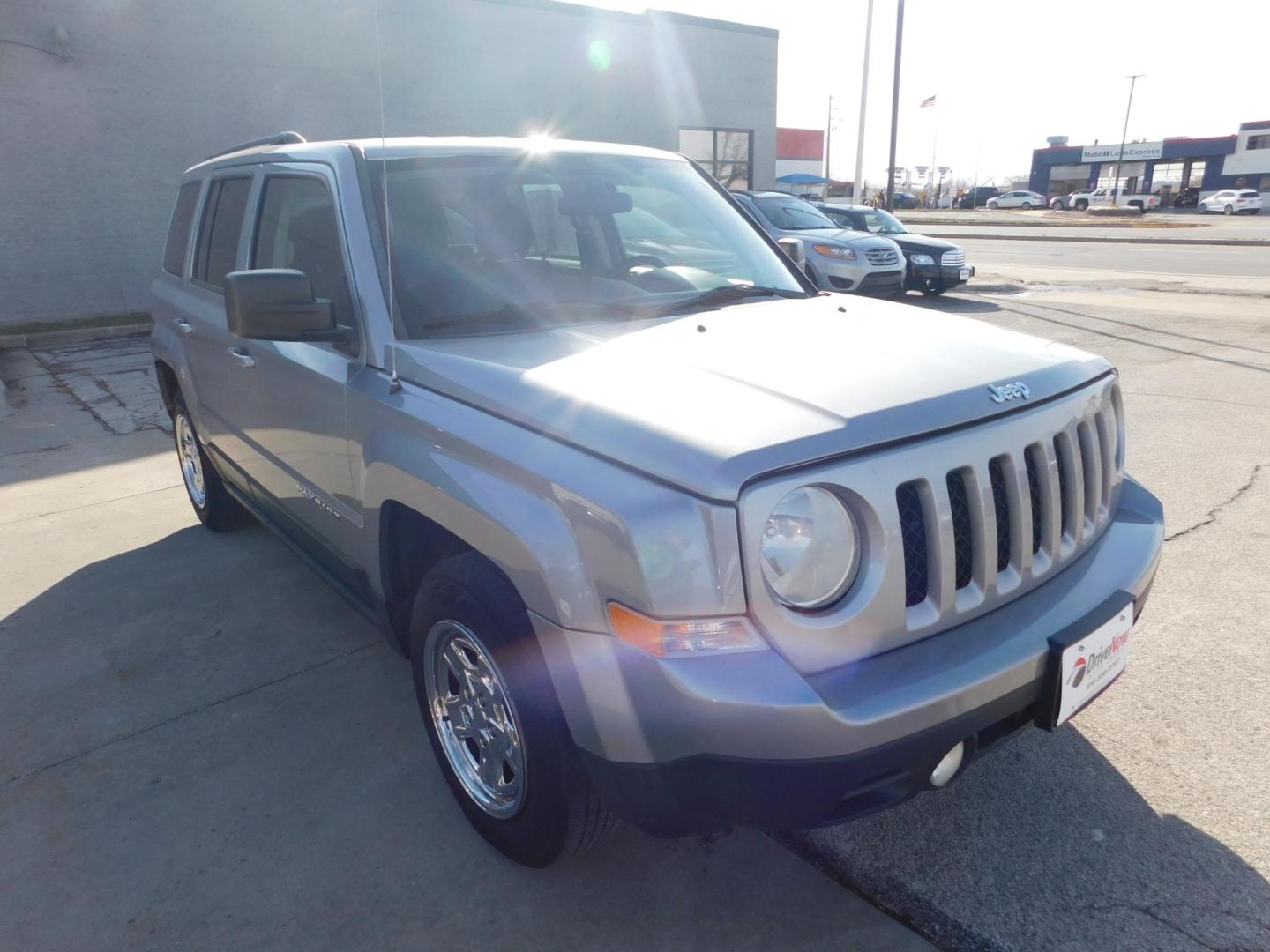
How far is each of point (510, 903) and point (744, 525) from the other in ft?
4.27

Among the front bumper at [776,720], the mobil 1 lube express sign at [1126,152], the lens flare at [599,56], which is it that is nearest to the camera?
the front bumper at [776,720]

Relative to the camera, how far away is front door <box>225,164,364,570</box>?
9.27ft

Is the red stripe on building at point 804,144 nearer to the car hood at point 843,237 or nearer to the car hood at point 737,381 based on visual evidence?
the car hood at point 843,237

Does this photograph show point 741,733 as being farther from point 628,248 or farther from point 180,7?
point 180,7

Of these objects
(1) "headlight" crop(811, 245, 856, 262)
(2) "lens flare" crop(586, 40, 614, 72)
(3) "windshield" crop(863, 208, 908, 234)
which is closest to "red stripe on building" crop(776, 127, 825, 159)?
(2) "lens flare" crop(586, 40, 614, 72)

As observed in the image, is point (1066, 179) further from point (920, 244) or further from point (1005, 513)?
point (1005, 513)

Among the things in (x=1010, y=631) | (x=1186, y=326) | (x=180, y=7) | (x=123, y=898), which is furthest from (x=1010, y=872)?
(x=180, y=7)

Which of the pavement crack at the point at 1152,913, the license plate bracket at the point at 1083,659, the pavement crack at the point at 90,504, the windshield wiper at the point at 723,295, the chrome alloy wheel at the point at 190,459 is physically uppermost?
the windshield wiper at the point at 723,295

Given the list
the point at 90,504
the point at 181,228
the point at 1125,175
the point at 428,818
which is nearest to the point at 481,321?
the point at 428,818

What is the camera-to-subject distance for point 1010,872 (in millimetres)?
2299

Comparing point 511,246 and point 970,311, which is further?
point 970,311

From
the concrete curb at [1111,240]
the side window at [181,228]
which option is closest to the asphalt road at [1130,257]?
the concrete curb at [1111,240]

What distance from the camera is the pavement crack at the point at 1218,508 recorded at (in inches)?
174

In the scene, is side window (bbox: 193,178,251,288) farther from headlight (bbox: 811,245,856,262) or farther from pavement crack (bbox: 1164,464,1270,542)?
headlight (bbox: 811,245,856,262)
